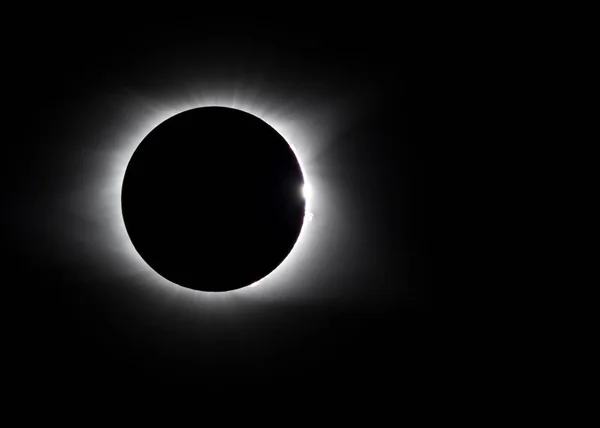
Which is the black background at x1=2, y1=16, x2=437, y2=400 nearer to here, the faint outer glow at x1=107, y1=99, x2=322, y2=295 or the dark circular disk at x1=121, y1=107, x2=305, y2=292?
the faint outer glow at x1=107, y1=99, x2=322, y2=295

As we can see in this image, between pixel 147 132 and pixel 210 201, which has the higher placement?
pixel 147 132

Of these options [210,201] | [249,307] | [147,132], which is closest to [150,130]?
[147,132]

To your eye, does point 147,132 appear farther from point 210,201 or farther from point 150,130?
point 210,201

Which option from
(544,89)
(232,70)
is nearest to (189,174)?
(232,70)

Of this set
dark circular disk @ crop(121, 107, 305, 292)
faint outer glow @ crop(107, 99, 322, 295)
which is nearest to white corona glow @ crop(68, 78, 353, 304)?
faint outer glow @ crop(107, 99, 322, 295)

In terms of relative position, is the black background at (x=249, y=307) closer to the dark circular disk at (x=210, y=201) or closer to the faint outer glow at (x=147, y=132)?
the faint outer glow at (x=147, y=132)

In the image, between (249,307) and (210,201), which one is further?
(249,307)

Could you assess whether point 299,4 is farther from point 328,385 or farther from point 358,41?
point 328,385
